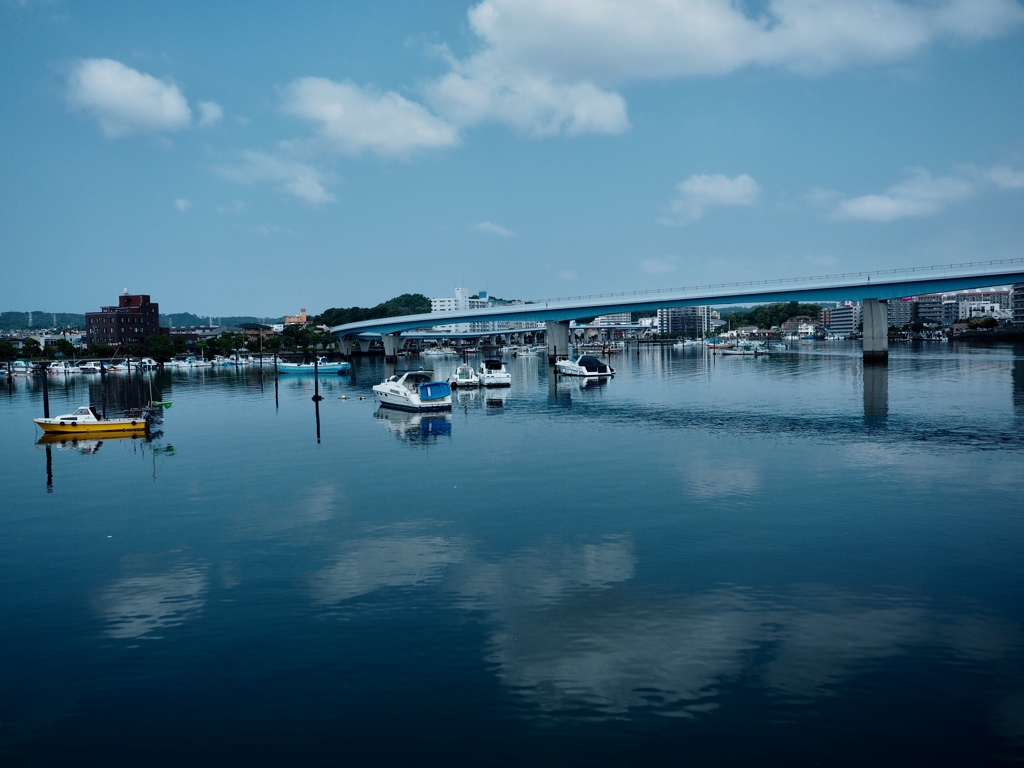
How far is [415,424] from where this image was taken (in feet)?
171

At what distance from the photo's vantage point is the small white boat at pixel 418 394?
58.2 m

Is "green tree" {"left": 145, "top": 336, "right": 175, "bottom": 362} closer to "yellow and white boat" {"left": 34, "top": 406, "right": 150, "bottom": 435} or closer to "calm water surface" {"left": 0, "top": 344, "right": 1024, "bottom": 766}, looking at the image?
"yellow and white boat" {"left": 34, "top": 406, "right": 150, "bottom": 435}

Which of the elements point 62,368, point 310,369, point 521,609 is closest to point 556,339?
point 310,369

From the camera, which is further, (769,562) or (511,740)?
(769,562)

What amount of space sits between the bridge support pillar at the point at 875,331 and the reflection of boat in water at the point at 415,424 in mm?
73591

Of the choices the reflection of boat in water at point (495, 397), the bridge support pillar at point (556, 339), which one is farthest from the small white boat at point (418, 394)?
the bridge support pillar at point (556, 339)

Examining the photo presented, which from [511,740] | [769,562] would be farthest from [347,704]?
[769,562]

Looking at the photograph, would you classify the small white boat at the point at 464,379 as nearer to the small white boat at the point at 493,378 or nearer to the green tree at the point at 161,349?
the small white boat at the point at 493,378

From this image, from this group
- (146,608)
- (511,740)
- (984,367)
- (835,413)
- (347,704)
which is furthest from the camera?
(984,367)

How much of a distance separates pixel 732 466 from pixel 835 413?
23.1 metres

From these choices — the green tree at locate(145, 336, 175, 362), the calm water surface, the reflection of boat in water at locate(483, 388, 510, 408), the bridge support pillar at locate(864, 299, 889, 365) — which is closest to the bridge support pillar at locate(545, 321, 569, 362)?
the bridge support pillar at locate(864, 299, 889, 365)

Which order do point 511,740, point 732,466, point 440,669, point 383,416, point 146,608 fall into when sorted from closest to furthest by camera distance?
point 511,740 < point 440,669 < point 146,608 < point 732,466 < point 383,416

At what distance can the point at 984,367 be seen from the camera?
95.8 meters

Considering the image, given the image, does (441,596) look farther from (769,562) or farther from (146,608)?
(769,562)
